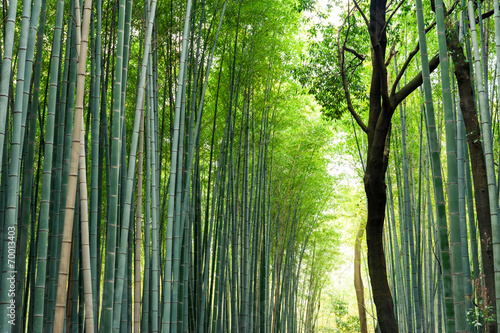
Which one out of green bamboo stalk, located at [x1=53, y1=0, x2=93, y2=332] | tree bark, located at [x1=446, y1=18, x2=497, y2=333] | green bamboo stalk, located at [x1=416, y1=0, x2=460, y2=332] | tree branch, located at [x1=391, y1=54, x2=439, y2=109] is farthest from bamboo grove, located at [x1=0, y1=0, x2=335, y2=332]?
tree bark, located at [x1=446, y1=18, x2=497, y2=333]

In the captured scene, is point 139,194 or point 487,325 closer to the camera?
point 139,194

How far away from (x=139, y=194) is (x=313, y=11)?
3.37 meters

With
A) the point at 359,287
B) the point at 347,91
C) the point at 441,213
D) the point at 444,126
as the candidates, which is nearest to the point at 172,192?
the point at 441,213

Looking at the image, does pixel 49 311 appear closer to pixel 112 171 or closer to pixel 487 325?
→ pixel 112 171

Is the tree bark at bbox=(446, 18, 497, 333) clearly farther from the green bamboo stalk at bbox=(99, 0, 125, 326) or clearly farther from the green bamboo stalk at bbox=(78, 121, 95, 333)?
the green bamboo stalk at bbox=(78, 121, 95, 333)

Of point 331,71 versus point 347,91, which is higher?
point 331,71

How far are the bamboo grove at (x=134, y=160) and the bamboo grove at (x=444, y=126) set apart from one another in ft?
3.24

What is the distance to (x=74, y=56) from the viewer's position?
8.88ft

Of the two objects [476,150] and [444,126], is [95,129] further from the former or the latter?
[444,126]

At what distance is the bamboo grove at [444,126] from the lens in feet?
7.20

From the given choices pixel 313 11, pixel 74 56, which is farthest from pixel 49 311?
pixel 313 11

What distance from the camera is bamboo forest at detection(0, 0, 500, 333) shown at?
2.20 metres

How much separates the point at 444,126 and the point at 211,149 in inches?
106

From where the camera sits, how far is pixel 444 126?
17.0 feet
